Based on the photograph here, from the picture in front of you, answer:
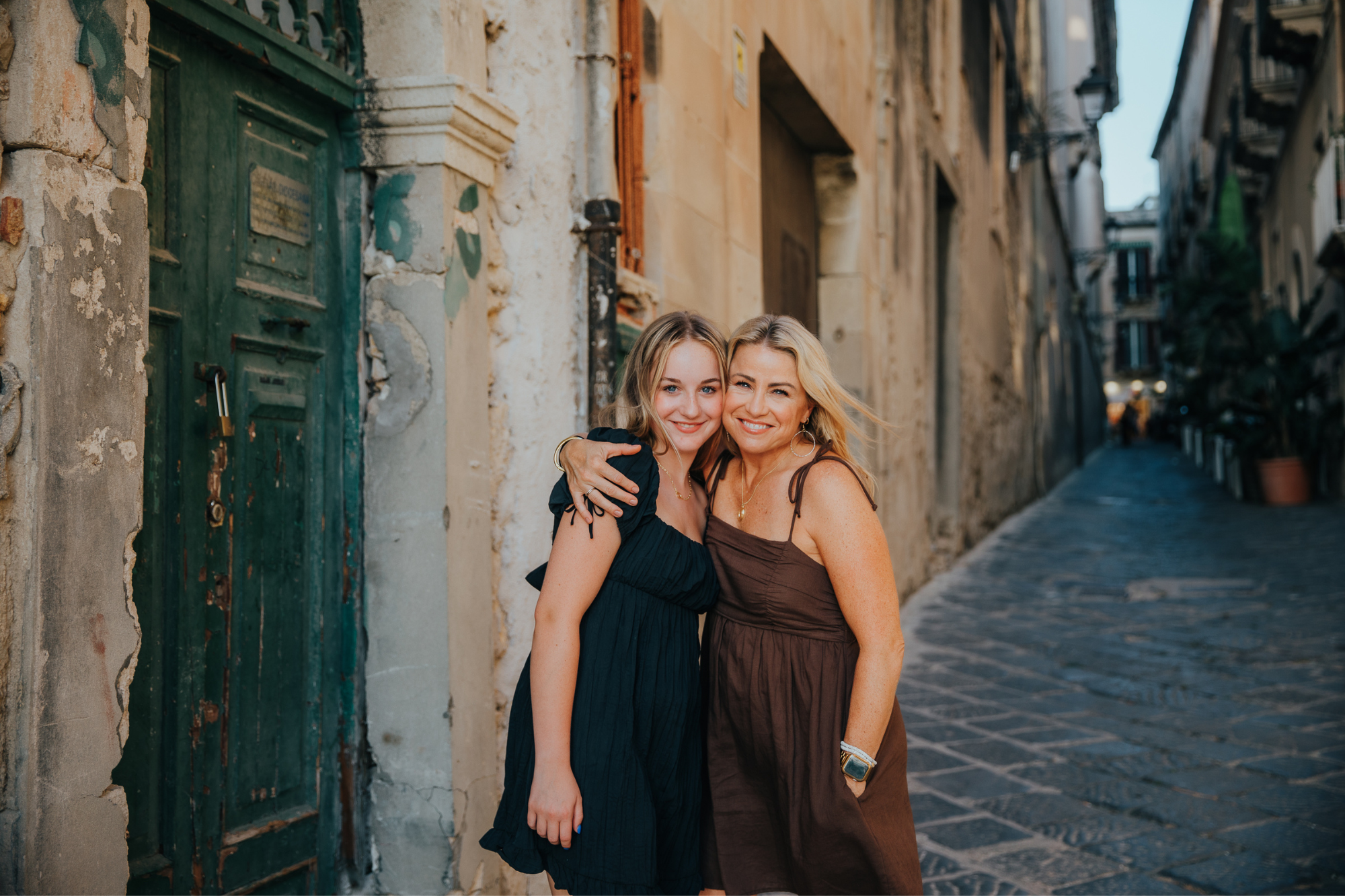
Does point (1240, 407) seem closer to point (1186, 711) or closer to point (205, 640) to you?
point (1186, 711)

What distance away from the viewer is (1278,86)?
15219 millimetres

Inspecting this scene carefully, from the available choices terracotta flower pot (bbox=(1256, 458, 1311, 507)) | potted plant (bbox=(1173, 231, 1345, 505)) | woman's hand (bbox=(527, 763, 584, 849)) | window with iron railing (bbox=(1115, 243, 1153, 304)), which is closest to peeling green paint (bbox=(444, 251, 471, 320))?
woman's hand (bbox=(527, 763, 584, 849))

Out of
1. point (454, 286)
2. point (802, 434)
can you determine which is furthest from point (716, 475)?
point (454, 286)

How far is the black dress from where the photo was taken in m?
1.84

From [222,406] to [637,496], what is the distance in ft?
3.09

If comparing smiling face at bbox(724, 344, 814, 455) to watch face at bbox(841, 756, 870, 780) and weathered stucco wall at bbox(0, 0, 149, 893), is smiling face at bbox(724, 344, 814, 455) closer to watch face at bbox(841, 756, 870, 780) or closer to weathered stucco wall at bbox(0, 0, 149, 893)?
watch face at bbox(841, 756, 870, 780)

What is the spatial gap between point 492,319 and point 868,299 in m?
5.09

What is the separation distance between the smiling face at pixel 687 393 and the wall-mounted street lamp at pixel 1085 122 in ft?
55.8

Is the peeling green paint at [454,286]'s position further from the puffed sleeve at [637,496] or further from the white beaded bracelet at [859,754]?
the white beaded bracelet at [859,754]

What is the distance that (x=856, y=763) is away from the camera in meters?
1.94

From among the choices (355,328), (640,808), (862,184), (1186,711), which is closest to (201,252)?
(355,328)

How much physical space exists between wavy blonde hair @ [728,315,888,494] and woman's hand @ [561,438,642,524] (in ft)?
1.19

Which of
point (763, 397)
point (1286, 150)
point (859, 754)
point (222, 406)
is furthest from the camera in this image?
point (1286, 150)

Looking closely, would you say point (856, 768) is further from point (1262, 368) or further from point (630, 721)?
point (1262, 368)
